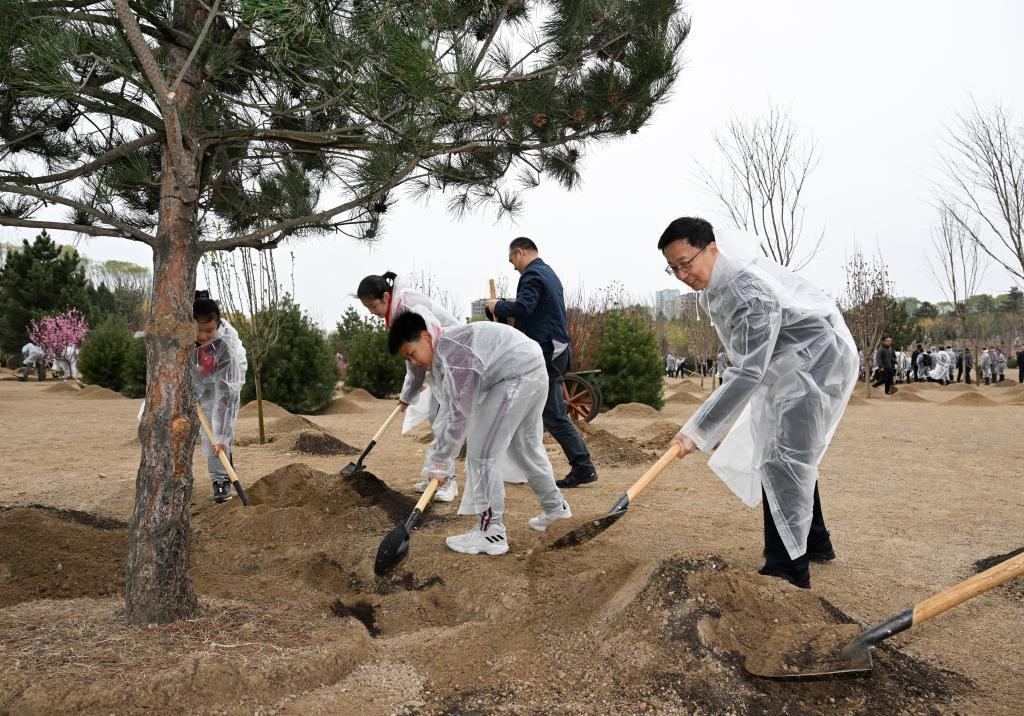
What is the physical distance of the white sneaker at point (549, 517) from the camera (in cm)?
381

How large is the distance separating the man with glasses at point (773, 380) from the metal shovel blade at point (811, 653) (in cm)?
65

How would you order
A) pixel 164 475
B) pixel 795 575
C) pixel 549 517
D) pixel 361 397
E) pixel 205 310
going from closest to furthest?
pixel 164 475 → pixel 795 575 → pixel 549 517 → pixel 205 310 → pixel 361 397

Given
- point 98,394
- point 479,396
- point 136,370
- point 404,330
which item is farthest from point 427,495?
point 98,394

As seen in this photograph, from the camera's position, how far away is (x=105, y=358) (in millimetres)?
15578

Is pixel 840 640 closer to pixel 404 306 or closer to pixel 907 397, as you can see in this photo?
pixel 404 306

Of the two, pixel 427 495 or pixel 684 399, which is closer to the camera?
pixel 427 495

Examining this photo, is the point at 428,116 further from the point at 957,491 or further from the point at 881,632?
the point at 957,491

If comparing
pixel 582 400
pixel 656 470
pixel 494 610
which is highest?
pixel 656 470

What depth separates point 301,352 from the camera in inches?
456

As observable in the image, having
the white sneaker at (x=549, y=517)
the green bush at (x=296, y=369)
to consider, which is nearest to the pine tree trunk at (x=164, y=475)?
the white sneaker at (x=549, y=517)

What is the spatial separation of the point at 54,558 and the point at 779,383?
10.5 feet

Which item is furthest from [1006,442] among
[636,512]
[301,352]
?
[301,352]

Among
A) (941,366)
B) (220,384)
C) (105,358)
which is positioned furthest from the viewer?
(941,366)

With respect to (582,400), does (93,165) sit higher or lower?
higher
